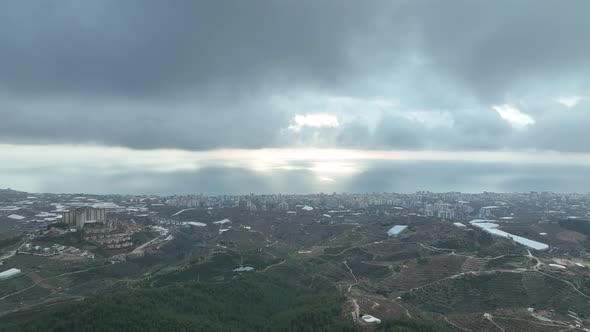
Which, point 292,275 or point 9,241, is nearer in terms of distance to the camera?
point 292,275

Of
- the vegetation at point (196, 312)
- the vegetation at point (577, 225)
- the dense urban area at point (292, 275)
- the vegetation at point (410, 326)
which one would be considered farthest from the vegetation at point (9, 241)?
the vegetation at point (577, 225)

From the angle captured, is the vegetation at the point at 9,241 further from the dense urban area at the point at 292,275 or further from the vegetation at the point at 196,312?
the vegetation at the point at 196,312

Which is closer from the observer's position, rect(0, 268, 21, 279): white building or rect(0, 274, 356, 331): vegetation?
rect(0, 274, 356, 331): vegetation

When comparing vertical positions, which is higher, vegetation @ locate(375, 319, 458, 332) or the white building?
vegetation @ locate(375, 319, 458, 332)

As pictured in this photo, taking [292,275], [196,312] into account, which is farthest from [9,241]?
[292,275]

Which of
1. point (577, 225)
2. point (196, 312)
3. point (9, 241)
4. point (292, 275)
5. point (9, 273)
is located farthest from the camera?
point (577, 225)

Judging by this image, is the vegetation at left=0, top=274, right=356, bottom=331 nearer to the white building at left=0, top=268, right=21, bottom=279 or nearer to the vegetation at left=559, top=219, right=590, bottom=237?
the white building at left=0, top=268, right=21, bottom=279

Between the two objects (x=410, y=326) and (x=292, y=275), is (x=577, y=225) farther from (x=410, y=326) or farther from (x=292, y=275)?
(x=410, y=326)

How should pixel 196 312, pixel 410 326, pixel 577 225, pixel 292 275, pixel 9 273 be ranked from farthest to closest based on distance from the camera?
pixel 577 225 < pixel 292 275 < pixel 9 273 < pixel 196 312 < pixel 410 326

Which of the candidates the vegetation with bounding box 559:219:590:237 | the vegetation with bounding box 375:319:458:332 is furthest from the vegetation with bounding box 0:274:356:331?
the vegetation with bounding box 559:219:590:237
